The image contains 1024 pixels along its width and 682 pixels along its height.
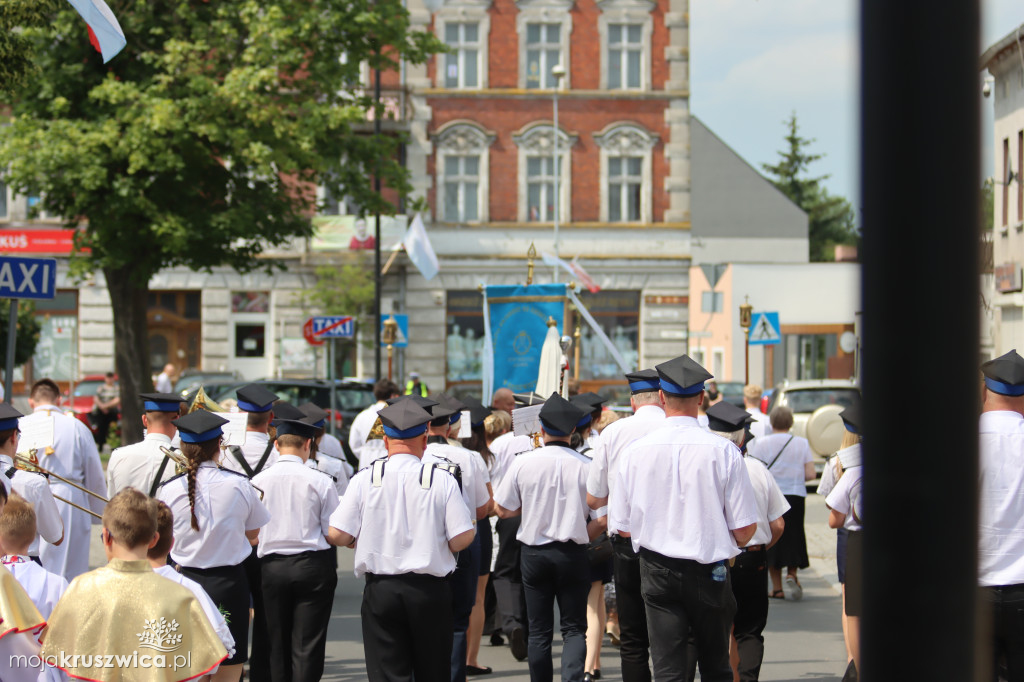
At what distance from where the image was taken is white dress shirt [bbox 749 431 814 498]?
11.2m

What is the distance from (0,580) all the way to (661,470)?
10.1 ft

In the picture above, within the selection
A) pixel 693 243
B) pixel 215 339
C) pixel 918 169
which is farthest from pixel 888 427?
pixel 693 243

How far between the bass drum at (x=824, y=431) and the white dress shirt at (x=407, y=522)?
15.2 metres

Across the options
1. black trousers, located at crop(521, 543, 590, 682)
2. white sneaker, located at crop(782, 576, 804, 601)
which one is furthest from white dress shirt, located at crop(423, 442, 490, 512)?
white sneaker, located at crop(782, 576, 804, 601)

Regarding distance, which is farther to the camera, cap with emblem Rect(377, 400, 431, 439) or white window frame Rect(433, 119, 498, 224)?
white window frame Rect(433, 119, 498, 224)

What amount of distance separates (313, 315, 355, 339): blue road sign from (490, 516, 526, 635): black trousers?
570 inches

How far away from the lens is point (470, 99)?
37500 mm

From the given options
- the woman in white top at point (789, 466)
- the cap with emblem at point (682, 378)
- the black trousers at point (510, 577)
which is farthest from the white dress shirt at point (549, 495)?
the woman in white top at point (789, 466)

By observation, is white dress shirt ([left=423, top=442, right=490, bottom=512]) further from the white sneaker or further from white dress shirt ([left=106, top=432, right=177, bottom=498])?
the white sneaker

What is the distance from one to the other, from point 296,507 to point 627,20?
3302 centimetres

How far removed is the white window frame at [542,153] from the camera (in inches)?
1479

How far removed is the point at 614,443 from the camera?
735 cm

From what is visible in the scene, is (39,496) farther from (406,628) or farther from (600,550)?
(600,550)

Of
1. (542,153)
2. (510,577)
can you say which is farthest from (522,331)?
(542,153)
